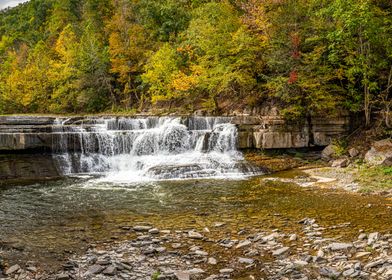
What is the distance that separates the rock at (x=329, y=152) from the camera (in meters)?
18.1

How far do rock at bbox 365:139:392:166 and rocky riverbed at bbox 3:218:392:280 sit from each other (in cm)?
851

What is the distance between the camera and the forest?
1769 centimetres

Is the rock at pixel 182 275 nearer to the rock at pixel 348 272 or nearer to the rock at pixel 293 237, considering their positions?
the rock at pixel 348 272

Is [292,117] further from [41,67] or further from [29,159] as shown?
[41,67]

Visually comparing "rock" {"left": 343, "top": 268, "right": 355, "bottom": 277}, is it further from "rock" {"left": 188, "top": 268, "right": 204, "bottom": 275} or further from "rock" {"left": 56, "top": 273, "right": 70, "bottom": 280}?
"rock" {"left": 56, "top": 273, "right": 70, "bottom": 280}

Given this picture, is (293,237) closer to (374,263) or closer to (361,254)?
(361,254)

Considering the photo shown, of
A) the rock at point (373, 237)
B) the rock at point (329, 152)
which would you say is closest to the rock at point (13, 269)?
the rock at point (373, 237)

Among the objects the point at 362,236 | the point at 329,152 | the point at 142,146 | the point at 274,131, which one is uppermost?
the point at 274,131

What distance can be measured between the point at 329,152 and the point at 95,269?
14812 millimetres

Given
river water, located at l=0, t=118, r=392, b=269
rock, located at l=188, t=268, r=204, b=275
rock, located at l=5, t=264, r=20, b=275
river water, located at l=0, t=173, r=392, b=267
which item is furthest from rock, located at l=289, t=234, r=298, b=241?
rock, located at l=5, t=264, r=20, b=275

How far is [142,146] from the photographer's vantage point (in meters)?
19.5

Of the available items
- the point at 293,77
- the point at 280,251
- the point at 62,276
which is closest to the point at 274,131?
the point at 293,77

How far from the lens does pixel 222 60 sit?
72.0 ft

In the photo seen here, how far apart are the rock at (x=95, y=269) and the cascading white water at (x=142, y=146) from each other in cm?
1097
